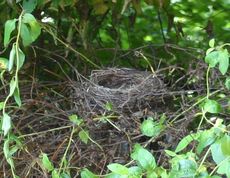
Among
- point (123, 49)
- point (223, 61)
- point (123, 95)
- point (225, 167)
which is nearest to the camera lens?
A: point (225, 167)

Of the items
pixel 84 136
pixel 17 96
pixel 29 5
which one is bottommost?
pixel 84 136

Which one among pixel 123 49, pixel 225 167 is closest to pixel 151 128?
pixel 225 167

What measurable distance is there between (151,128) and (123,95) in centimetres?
21

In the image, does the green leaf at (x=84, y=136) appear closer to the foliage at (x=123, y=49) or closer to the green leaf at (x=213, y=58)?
the foliage at (x=123, y=49)

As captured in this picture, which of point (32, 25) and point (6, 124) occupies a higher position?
point (32, 25)

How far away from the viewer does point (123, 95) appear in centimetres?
126

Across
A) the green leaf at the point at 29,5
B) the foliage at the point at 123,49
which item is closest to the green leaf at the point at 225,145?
the foliage at the point at 123,49

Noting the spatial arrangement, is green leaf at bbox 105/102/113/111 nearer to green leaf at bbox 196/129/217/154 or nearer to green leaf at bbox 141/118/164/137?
green leaf at bbox 141/118/164/137

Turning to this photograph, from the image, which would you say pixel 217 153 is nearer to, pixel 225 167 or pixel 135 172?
pixel 225 167

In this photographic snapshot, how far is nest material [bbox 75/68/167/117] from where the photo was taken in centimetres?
124

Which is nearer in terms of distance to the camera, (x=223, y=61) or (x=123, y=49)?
(x=223, y=61)

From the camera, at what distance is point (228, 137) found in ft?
2.88

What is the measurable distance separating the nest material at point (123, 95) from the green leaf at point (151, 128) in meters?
0.15

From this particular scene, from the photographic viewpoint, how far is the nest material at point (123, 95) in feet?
4.06
